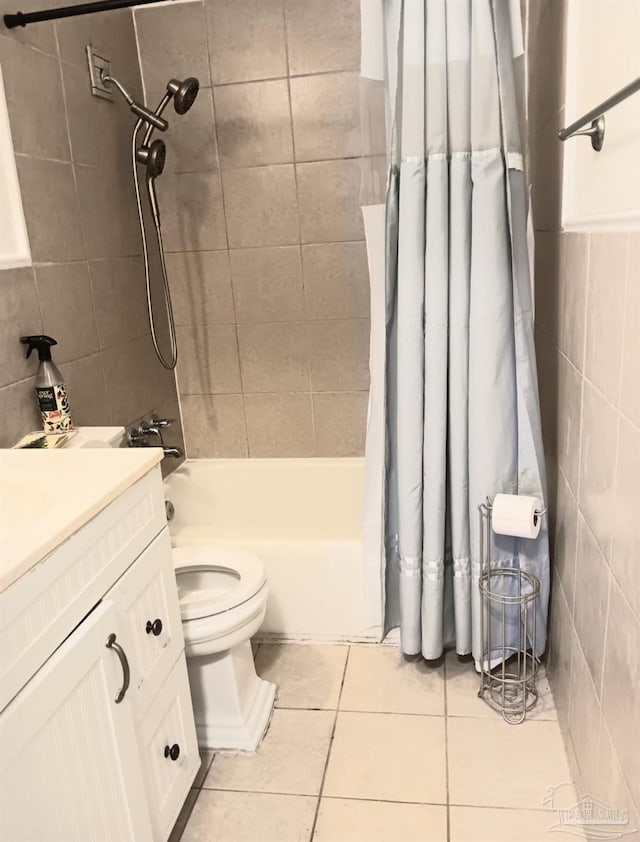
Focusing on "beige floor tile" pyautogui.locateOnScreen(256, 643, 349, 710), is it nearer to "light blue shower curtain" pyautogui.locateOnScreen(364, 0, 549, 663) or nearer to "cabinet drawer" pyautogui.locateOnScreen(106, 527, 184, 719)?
"light blue shower curtain" pyautogui.locateOnScreen(364, 0, 549, 663)

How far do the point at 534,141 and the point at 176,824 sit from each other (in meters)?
1.99

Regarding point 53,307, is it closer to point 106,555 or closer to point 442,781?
point 106,555

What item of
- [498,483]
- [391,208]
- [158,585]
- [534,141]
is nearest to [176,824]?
[158,585]

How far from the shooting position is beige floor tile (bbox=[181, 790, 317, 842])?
4.84ft

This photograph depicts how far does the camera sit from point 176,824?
5.00 feet

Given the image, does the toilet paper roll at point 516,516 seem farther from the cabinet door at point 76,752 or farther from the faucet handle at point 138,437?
the faucet handle at point 138,437

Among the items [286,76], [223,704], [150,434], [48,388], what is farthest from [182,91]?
[223,704]

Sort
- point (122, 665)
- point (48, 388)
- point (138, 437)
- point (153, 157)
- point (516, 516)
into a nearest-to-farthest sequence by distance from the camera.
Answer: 1. point (122, 665)
2. point (516, 516)
3. point (48, 388)
4. point (153, 157)
5. point (138, 437)

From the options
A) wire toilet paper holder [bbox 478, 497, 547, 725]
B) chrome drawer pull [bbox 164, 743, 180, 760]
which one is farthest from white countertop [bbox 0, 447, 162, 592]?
wire toilet paper holder [bbox 478, 497, 547, 725]

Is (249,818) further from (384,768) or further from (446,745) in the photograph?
(446,745)

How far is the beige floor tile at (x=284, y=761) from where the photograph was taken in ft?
5.27

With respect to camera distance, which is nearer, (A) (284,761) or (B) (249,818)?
(B) (249,818)

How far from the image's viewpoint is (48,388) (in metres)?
1.72

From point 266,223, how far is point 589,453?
5.17 feet
